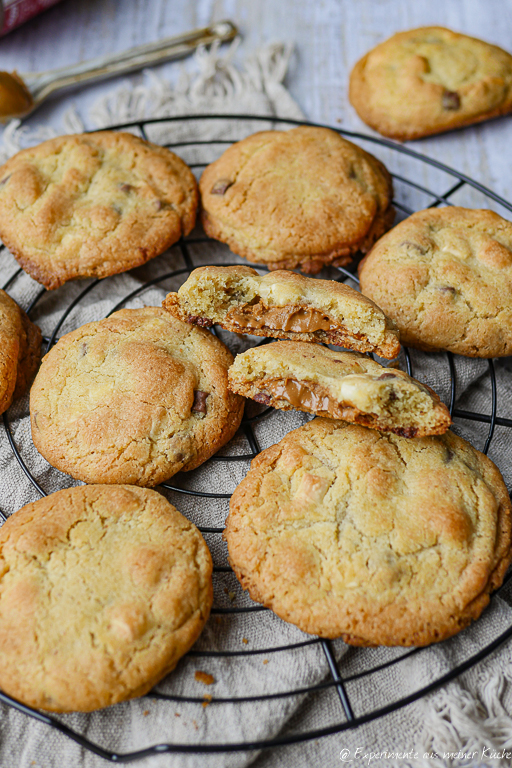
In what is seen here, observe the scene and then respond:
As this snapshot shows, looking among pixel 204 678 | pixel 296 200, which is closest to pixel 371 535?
pixel 204 678

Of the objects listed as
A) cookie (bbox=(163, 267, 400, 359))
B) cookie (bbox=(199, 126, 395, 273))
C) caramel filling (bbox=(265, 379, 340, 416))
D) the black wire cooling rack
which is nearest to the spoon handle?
the black wire cooling rack

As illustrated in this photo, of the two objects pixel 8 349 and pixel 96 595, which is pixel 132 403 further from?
pixel 96 595

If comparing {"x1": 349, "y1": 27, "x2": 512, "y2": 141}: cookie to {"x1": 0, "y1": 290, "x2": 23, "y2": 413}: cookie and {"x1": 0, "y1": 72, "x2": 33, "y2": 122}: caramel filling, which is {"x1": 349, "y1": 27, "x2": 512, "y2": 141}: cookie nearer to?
{"x1": 0, "y1": 72, "x2": 33, "y2": 122}: caramel filling

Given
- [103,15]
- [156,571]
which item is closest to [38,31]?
[103,15]

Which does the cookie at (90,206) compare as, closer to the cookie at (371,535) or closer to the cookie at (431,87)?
the cookie at (371,535)

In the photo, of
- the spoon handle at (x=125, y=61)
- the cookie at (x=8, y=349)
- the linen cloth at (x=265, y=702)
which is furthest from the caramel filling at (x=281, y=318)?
the spoon handle at (x=125, y=61)

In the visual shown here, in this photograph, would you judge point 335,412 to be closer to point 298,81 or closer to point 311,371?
point 311,371
